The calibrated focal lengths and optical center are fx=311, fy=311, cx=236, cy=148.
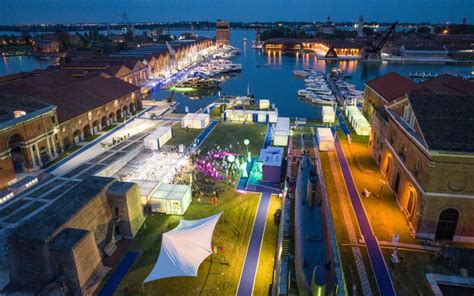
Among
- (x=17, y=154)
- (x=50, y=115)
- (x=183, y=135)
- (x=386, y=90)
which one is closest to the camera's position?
(x=50, y=115)

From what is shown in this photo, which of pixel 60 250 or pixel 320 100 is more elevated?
pixel 60 250

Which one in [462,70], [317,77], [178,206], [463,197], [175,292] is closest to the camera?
[175,292]

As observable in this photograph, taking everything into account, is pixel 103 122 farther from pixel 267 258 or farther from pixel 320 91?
pixel 320 91

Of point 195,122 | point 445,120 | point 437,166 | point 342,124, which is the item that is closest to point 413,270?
point 437,166

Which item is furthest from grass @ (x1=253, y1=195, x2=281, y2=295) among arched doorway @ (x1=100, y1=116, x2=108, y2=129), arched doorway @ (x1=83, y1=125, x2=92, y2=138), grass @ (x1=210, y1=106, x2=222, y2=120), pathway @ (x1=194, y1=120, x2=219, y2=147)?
arched doorway @ (x1=100, y1=116, x2=108, y2=129)

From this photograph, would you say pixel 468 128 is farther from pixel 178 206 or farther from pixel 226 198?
pixel 178 206

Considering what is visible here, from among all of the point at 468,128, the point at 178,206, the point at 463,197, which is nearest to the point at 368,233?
the point at 463,197

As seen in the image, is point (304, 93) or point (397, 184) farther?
point (304, 93)
